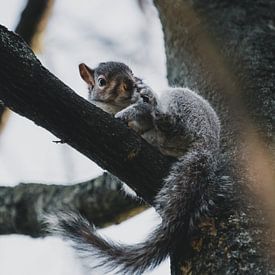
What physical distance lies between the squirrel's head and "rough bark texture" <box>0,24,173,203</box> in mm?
732

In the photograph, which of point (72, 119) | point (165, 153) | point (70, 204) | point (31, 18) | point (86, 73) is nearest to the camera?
point (72, 119)

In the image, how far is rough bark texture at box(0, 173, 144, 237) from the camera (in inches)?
109

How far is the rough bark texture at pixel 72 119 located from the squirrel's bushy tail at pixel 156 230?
0.06m

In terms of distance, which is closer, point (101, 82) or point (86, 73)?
point (101, 82)

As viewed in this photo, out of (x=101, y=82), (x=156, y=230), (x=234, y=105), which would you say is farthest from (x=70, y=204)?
(x=156, y=230)

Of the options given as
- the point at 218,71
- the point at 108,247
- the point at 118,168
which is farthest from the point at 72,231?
the point at 218,71

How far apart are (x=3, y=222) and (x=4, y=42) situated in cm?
123

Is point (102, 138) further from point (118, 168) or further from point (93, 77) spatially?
point (93, 77)

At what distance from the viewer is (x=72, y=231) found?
1.97 m

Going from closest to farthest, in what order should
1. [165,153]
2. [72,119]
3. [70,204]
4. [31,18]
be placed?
[72,119], [165,153], [70,204], [31,18]

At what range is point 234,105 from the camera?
2.53 metres

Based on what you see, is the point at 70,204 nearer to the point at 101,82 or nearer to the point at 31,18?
A: the point at 101,82

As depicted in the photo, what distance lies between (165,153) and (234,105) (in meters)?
0.37

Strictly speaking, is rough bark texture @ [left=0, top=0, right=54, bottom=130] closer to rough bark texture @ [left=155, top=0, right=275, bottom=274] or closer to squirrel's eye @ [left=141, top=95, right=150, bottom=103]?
rough bark texture @ [left=155, top=0, right=275, bottom=274]
